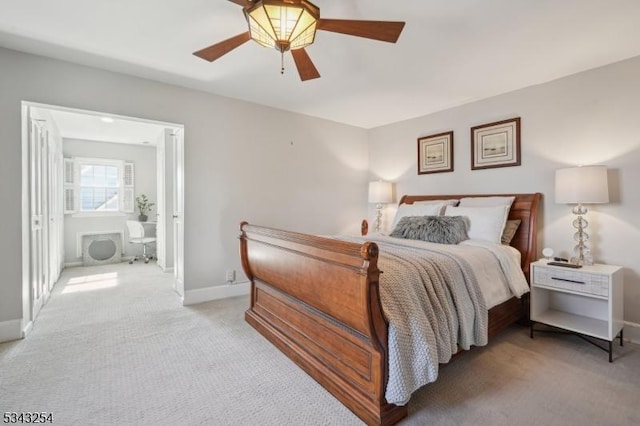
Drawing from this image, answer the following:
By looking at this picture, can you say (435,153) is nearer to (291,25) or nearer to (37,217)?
(291,25)

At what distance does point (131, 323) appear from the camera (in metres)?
2.97

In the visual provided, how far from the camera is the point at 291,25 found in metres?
1.64

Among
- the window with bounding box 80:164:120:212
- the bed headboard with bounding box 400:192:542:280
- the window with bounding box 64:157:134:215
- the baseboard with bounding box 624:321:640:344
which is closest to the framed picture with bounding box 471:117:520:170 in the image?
the bed headboard with bounding box 400:192:542:280

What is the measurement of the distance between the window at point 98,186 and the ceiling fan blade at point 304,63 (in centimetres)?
558

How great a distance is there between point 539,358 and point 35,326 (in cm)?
441

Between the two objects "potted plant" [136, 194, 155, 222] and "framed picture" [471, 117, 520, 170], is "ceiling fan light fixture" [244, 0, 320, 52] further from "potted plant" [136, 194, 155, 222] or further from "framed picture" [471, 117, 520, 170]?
"potted plant" [136, 194, 155, 222]

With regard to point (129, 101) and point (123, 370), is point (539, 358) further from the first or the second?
point (129, 101)

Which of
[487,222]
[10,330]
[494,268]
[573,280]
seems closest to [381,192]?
[487,222]

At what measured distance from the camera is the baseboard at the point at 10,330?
8.35ft

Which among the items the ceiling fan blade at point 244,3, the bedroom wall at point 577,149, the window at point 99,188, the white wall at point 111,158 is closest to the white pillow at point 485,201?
the bedroom wall at point 577,149

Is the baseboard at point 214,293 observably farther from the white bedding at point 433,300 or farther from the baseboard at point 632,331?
the baseboard at point 632,331

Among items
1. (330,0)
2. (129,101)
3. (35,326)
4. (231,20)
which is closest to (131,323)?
(35,326)

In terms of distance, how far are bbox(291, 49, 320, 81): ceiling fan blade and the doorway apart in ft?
6.26

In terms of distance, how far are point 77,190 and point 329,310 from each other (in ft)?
20.3
